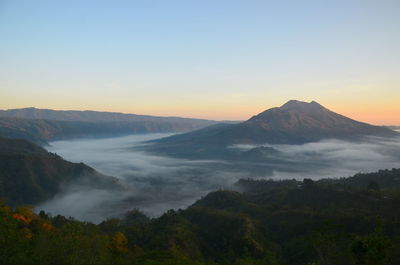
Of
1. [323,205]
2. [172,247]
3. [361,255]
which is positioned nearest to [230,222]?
[172,247]

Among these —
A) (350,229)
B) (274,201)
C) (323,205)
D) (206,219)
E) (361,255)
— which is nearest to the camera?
(361,255)

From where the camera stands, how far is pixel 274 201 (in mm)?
198000

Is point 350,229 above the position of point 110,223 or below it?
above

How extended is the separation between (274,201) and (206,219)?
58.4 metres

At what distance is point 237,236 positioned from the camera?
126812 millimetres

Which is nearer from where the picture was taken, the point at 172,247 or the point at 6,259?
the point at 6,259

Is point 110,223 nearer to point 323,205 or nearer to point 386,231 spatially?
point 323,205

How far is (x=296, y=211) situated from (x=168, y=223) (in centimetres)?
5658

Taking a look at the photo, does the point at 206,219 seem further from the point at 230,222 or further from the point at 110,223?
the point at 110,223

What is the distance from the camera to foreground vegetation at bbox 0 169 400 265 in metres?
46.3

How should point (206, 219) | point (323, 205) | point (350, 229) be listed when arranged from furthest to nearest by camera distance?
point (323, 205) → point (206, 219) → point (350, 229)

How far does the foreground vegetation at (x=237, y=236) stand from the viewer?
4631 cm

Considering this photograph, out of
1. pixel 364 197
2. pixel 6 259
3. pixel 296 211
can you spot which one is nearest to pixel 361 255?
pixel 6 259

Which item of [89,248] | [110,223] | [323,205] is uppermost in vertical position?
[89,248]
